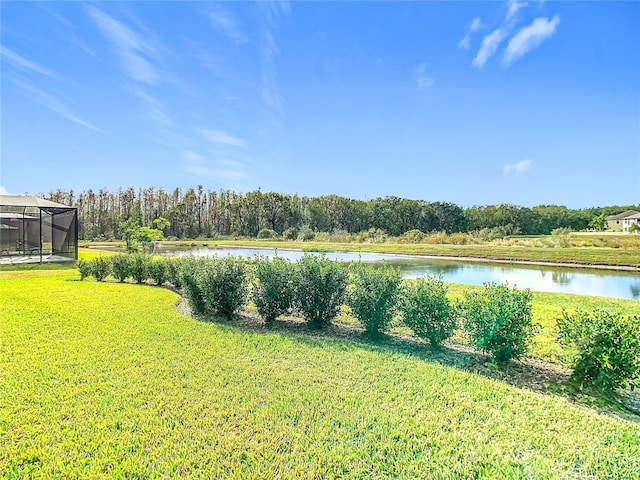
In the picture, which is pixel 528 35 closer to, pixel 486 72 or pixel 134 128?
pixel 486 72

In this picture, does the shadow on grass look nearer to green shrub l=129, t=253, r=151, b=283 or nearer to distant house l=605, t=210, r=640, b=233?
green shrub l=129, t=253, r=151, b=283

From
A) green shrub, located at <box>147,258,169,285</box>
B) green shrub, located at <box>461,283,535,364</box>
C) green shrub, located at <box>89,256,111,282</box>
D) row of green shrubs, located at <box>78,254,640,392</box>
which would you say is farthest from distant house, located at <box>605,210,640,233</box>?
green shrub, located at <box>89,256,111,282</box>

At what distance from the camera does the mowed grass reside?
229 centimetres

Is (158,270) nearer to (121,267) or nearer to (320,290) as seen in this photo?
(121,267)

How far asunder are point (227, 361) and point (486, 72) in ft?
32.9

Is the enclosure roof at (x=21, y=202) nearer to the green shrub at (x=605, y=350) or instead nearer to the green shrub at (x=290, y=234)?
the green shrub at (x=605, y=350)

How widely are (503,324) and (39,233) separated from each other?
1811cm

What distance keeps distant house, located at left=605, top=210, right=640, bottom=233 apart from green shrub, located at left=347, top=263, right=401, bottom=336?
Answer: 52.8m

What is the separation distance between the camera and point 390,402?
122 inches

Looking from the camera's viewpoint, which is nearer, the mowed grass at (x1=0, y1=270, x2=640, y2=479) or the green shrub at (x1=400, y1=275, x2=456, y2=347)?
the mowed grass at (x1=0, y1=270, x2=640, y2=479)

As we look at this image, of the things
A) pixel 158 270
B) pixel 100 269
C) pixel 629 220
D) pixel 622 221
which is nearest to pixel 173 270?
pixel 158 270

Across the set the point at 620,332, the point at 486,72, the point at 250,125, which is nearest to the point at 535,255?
the point at 486,72

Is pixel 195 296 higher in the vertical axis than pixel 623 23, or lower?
lower

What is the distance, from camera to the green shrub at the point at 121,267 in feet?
34.1
